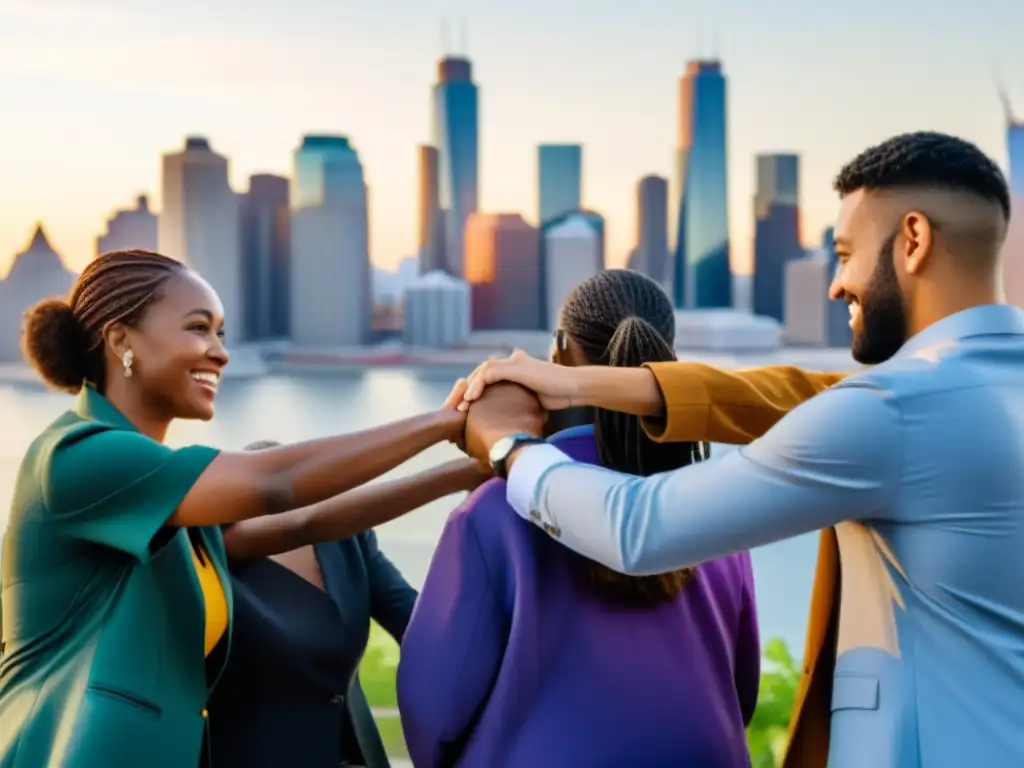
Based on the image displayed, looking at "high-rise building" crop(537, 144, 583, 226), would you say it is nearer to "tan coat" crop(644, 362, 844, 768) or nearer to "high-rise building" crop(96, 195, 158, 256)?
"high-rise building" crop(96, 195, 158, 256)

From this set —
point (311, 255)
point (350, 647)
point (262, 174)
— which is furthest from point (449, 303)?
point (350, 647)

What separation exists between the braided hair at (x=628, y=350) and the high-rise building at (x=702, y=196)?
942cm

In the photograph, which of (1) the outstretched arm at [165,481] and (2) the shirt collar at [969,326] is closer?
(2) the shirt collar at [969,326]

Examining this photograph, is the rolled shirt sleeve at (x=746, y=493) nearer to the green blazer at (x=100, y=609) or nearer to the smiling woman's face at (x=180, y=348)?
the green blazer at (x=100, y=609)

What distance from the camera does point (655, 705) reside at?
119 centimetres

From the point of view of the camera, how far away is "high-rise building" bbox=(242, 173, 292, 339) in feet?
32.9

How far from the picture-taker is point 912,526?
101cm

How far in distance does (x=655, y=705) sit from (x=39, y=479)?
0.72 metres

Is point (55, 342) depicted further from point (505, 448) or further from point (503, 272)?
point (503, 272)

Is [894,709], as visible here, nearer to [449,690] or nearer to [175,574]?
[449,690]

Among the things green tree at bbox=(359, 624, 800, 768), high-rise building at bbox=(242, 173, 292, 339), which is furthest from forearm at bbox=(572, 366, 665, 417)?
high-rise building at bbox=(242, 173, 292, 339)

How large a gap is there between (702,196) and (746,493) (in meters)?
11.0

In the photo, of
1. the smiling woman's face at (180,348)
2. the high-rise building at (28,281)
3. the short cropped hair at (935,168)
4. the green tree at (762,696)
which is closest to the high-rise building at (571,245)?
the high-rise building at (28,281)

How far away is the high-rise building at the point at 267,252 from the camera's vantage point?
32.9 feet
